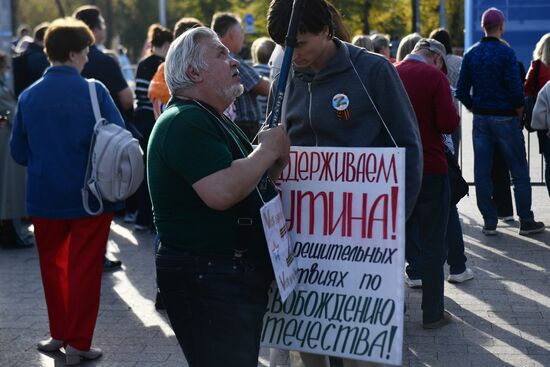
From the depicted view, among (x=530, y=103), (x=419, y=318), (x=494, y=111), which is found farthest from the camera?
(x=530, y=103)

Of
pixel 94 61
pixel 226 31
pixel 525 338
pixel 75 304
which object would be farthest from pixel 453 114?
pixel 94 61

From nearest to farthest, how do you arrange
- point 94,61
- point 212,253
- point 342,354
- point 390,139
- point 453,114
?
point 212,253, point 342,354, point 390,139, point 453,114, point 94,61

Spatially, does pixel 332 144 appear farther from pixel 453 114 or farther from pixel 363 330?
pixel 453 114

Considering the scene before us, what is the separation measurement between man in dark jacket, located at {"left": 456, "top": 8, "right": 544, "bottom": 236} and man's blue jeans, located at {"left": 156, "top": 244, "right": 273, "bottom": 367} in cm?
566

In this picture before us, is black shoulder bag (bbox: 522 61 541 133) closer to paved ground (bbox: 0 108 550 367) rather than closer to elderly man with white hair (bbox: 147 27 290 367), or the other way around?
paved ground (bbox: 0 108 550 367)

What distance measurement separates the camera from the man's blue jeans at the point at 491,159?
8.67 metres

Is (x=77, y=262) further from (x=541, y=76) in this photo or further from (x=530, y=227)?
(x=541, y=76)

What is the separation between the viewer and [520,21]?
12562 millimetres

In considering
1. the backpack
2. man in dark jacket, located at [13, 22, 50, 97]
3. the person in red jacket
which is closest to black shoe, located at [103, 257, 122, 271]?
the backpack

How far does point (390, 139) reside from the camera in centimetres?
370

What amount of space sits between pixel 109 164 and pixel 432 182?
1900 millimetres

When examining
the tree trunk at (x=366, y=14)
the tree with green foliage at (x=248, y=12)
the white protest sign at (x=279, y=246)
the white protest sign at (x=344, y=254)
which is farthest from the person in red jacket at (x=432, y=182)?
the tree trunk at (x=366, y=14)

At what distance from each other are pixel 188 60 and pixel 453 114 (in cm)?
290

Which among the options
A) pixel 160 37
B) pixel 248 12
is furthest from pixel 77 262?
pixel 248 12
